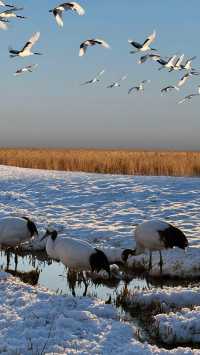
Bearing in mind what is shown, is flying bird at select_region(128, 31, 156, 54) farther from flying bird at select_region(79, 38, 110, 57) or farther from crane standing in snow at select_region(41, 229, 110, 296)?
crane standing in snow at select_region(41, 229, 110, 296)

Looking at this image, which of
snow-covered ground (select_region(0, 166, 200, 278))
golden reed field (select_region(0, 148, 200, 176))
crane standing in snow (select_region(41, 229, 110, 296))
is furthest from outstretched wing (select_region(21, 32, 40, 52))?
golden reed field (select_region(0, 148, 200, 176))

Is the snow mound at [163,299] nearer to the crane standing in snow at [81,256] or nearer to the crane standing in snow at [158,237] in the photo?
the crane standing in snow at [81,256]

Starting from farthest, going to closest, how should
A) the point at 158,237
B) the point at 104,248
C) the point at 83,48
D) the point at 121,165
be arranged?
the point at 121,165
the point at 104,248
the point at 158,237
the point at 83,48

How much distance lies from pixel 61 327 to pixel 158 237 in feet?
17.8

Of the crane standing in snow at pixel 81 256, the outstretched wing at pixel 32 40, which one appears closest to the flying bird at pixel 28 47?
the outstretched wing at pixel 32 40

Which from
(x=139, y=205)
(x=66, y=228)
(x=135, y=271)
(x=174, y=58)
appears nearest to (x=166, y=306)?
(x=135, y=271)

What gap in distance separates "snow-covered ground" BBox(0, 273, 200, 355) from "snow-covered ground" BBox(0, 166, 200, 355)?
13mm

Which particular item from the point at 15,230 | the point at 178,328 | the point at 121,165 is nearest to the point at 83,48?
the point at 15,230

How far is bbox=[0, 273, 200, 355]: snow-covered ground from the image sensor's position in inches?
270

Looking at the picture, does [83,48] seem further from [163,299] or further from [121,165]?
[121,165]

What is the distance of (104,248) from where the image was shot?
45.9 feet

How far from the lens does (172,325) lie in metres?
8.15

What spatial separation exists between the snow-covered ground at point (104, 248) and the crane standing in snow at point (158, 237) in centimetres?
58

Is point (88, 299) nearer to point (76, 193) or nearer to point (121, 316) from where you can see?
point (121, 316)
